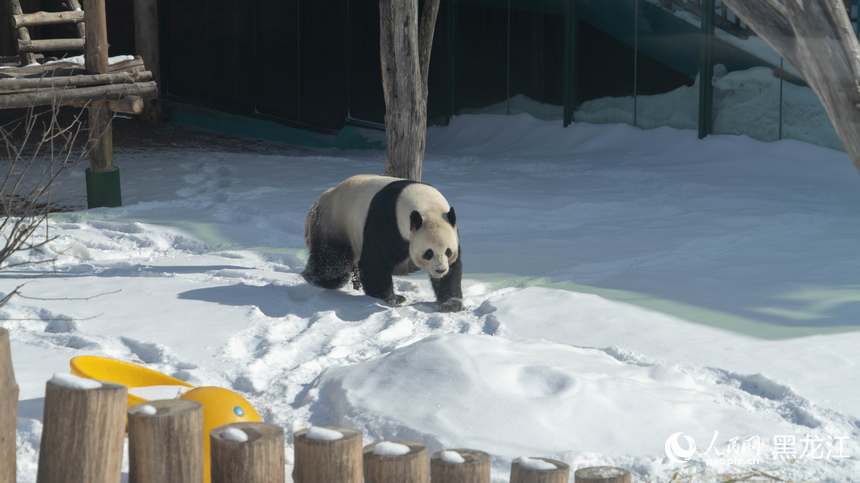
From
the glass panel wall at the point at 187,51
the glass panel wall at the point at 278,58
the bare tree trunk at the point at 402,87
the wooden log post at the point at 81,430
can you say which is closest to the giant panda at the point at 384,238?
the bare tree trunk at the point at 402,87

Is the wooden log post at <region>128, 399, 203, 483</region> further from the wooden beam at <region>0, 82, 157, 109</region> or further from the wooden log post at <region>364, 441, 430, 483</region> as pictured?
the wooden beam at <region>0, 82, 157, 109</region>

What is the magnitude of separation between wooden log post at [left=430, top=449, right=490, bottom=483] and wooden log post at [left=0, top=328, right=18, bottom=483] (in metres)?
1.09

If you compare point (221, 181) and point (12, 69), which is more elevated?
point (12, 69)

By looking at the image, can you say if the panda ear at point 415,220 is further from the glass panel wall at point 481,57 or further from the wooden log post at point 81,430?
the glass panel wall at point 481,57

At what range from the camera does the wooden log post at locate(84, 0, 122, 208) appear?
24.3 feet

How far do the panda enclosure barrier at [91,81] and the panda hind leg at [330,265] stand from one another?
2625 millimetres

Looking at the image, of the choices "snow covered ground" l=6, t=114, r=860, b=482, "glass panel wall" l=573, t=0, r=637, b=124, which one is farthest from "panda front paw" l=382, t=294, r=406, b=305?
"glass panel wall" l=573, t=0, r=637, b=124

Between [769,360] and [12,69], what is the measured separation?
20.6 ft

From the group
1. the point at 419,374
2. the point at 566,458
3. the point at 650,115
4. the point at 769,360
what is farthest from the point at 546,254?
the point at 650,115

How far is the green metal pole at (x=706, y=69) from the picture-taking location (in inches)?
399

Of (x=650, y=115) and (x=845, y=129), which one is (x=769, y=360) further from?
(x=650, y=115)

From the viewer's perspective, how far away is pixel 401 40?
597cm

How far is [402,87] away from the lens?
19.8 ft

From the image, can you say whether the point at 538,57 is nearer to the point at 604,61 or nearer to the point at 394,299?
the point at 604,61
